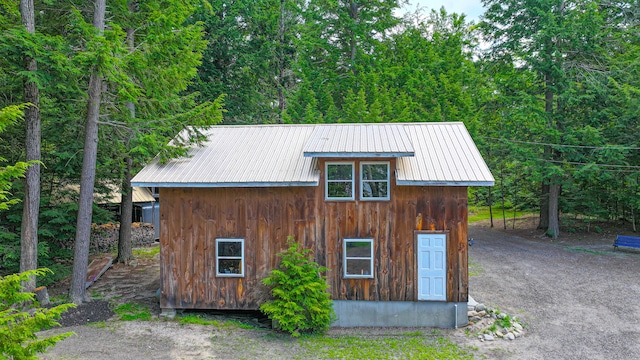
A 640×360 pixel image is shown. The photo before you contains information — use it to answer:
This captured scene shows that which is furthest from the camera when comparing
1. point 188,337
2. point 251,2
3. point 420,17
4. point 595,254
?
point 420,17

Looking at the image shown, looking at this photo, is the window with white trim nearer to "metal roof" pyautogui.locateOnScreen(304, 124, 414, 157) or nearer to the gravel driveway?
"metal roof" pyautogui.locateOnScreen(304, 124, 414, 157)

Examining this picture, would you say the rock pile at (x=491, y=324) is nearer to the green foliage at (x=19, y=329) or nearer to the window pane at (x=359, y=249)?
the window pane at (x=359, y=249)

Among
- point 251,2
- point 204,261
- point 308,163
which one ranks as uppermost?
point 251,2

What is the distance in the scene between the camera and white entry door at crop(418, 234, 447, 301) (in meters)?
10.4

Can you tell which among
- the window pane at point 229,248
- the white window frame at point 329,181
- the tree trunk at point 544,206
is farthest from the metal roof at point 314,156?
the tree trunk at point 544,206

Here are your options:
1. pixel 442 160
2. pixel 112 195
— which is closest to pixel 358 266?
pixel 442 160

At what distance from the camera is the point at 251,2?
82.2 feet

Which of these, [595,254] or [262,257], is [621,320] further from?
[262,257]

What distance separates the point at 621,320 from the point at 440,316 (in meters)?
4.68

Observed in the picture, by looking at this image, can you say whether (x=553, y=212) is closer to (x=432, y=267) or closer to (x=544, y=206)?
(x=544, y=206)

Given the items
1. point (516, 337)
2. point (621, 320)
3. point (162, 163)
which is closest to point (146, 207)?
point (162, 163)

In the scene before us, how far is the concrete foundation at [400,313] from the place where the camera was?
1042 cm

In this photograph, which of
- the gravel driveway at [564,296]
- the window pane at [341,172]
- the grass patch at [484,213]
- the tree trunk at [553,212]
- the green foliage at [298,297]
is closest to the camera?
the gravel driveway at [564,296]

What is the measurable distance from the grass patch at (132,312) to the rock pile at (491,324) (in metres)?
8.60
